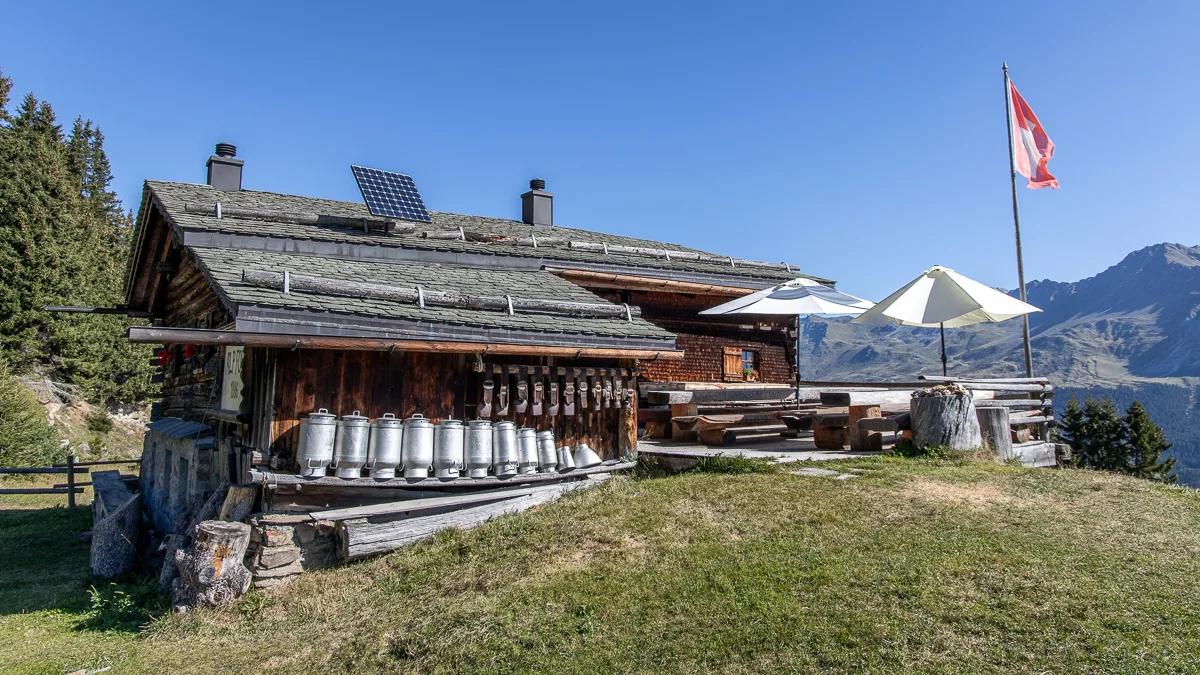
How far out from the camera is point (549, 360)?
444 inches

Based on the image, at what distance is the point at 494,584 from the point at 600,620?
1458 millimetres

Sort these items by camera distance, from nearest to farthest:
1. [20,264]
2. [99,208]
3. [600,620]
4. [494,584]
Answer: [600,620]
[494,584]
[20,264]
[99,208]

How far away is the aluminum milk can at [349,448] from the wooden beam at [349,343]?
93 centimetres

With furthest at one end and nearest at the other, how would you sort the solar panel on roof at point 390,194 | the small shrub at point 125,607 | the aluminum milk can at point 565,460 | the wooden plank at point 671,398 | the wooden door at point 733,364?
the wooden door at point 733,364 < the solar panel on roof at point 390,194 < the wooden plank at point 671,398 < the aluminum milk can at point 565,460 < the small shrub at point 125,607

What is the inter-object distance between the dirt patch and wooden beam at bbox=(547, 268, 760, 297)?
8217mm

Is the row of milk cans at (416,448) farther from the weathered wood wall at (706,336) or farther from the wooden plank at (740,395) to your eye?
the weathered wood wall at (706,336)

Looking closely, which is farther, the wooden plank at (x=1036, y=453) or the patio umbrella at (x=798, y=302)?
the patio umbrella at (x=798, y=302)


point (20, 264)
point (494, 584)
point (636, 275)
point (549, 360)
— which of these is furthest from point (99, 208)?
point (494, 584)

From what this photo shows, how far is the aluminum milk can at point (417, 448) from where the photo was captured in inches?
366

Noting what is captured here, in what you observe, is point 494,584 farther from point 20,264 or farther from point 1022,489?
point 20,264

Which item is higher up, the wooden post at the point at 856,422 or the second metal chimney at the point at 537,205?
the second metal chimney at the point at 537,205

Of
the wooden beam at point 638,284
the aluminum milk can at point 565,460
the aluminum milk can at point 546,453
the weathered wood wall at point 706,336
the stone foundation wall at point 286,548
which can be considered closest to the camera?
the stone foundation wall at point 286,548

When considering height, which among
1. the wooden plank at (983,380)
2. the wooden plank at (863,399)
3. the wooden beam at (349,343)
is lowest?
the wooden plank at (863,399)

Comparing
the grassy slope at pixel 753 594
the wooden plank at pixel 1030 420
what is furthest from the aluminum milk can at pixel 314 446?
the wooden plank at pixel 1030 420
